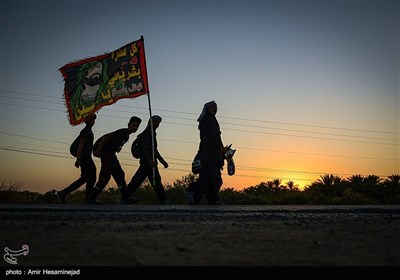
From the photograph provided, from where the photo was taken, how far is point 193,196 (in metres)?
8.45

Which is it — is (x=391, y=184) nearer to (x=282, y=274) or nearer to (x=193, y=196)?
(x=193, y=196)

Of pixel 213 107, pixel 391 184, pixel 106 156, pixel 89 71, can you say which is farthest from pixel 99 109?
pixel 391 184

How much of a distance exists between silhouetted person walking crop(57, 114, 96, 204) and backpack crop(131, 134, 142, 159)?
2.80 ft

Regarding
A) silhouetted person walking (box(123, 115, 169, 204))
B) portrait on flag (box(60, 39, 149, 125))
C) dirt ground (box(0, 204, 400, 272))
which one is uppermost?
portrait on flag (box(60, 39, 149, 125))

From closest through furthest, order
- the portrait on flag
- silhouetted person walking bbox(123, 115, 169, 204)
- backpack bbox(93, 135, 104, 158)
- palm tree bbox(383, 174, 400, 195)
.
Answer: backpack bbox(93, 135, 104, 158) < silhouetted person walking bbox(123, 115, 169, 204) < the portrait on flag < palm tree bbox(383, 174, 400, 195)

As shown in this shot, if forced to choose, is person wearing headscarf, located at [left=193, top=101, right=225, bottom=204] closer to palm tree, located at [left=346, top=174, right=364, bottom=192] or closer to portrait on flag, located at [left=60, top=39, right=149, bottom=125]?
portrait on flag, located at [left=60, top=39, right=149, bottom=125]

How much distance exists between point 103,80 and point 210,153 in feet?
10.7

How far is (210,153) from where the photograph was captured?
8.54 metres

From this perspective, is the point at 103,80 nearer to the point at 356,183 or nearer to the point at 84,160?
the point at 84,160

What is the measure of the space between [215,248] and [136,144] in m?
6.46

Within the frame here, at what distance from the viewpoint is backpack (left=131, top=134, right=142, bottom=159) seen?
8.63 meters

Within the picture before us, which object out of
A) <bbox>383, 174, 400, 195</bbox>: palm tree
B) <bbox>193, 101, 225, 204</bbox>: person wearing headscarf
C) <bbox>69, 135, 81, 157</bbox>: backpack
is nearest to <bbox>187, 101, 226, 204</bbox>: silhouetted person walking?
<bbox>193, 101, 225, 204</bbox>: person wearing headscarf

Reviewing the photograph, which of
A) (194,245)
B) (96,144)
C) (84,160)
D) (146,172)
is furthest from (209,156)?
(194,245)

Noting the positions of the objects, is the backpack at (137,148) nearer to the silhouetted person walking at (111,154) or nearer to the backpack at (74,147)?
the silhouetted person walking at (111,154)
